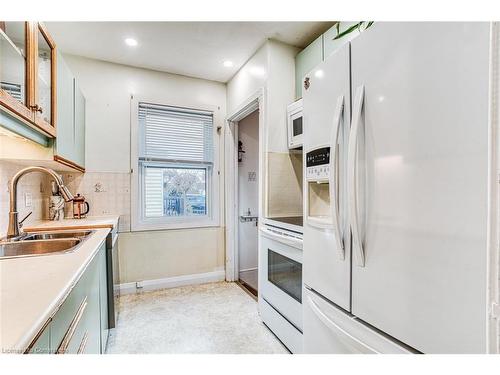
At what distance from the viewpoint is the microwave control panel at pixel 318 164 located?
51.0 inches

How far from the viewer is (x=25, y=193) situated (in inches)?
82.0

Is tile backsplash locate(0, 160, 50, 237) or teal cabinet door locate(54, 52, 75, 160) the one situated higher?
teal cabinet door locate(54, 52, 75, 160)

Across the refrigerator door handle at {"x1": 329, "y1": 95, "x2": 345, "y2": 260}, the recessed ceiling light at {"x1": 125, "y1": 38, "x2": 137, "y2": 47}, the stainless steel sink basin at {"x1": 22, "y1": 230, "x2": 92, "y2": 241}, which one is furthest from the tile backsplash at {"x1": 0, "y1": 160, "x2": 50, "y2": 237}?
the refrigerator door handle at {"x1": 329, "y1": 95, "x2": 345, "y2": 260}

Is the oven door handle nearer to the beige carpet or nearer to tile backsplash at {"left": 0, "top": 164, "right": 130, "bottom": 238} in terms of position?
the beige carpet

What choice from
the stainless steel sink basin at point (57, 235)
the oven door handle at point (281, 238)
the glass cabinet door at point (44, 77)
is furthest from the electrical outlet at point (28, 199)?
the oven door handle at point (281, 238)

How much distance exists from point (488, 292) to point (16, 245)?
2.02m

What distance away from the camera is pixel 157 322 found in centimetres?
229

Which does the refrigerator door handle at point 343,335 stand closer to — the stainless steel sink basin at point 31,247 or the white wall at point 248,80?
the stainless steel sink basin at point 31,247

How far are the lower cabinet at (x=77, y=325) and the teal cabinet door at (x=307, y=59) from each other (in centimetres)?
210

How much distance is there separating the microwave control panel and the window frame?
6.67 ft

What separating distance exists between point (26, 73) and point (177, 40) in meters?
1.44

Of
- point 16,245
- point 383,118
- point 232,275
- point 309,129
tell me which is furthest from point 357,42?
point 232,275

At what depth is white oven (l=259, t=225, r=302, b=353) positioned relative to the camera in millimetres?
1730
